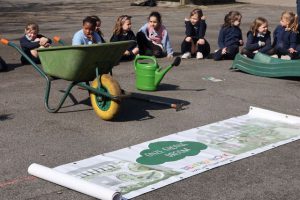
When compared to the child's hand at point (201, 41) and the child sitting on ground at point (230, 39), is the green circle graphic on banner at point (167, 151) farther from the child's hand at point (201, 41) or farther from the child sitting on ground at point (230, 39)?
the child's hand at point (201, 41)

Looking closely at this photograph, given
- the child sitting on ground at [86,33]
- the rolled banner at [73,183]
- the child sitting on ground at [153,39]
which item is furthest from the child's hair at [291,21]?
the rolled banner at [73,183]

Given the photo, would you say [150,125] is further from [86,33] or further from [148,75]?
[86,33]

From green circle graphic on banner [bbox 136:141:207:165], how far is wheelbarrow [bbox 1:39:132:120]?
87 cm

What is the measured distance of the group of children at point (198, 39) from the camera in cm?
1021

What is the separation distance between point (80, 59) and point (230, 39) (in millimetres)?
5232

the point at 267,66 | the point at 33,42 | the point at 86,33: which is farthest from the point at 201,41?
the point at 86,33

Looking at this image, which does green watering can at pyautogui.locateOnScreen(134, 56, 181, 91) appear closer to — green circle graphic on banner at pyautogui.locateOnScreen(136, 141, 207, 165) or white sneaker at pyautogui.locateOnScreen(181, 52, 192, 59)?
green circle graphic on banner at pyautogui.locateOnScreen(136, 141, 207, 165)

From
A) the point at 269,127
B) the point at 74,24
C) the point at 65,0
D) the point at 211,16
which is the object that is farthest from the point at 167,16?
the point at 269,127

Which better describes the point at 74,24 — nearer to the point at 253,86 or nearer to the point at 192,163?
the point at 253,86

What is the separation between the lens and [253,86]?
28.6 ft

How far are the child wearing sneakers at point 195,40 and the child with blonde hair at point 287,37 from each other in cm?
143

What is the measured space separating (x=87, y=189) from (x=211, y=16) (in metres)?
16.3

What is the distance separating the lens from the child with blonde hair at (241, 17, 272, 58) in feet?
34.7

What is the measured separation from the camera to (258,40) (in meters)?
10.7
